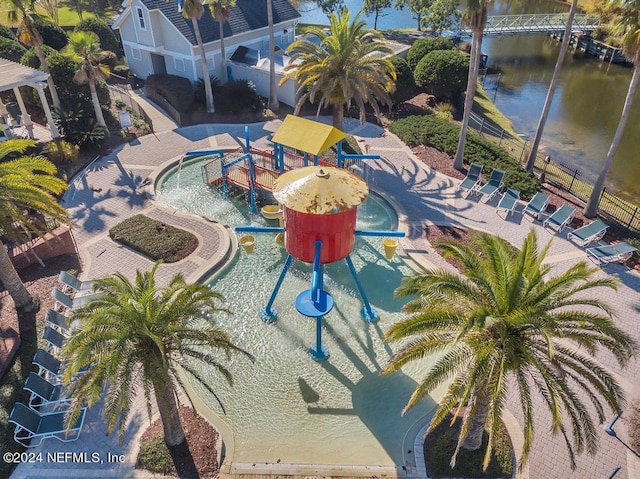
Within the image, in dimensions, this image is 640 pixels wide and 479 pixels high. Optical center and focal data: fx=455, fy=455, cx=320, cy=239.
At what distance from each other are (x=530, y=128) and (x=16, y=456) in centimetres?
3570

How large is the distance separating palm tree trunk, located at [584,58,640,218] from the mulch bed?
18962 millimetres

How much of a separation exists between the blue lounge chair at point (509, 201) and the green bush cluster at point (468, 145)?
3.75 ft

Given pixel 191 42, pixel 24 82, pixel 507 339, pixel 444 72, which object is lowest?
pixel 444 72

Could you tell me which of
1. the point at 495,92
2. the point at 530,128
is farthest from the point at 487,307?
the point at 495,92

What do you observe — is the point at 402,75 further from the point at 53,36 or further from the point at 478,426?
the point at 53,36

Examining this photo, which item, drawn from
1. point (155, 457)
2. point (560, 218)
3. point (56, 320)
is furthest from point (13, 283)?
point (560, 218)

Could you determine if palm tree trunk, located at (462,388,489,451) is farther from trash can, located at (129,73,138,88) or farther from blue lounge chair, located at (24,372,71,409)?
trash can, located at (129,73,138,88)

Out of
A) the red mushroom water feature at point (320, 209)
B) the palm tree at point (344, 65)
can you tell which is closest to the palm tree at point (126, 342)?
the red mushroom water feature at point (320, 209)

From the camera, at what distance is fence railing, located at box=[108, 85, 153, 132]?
99.6 feet

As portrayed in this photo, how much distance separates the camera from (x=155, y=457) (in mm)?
11367

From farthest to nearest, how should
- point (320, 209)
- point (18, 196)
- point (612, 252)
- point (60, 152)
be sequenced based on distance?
point (60, 152), point (612, 252), point (18, 196), point (320, 209)

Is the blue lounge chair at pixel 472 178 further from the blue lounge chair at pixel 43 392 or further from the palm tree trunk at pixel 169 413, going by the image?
the blue lounge chair at pixel 43 392

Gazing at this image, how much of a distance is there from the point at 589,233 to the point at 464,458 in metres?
12.5

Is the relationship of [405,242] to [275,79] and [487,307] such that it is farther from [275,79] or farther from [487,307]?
[275,79]
